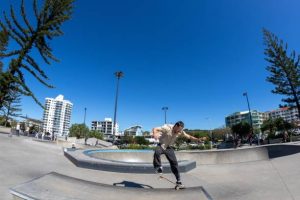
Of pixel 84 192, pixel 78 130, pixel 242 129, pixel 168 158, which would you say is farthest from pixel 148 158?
pixel 78 130

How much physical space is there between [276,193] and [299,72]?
31213mm

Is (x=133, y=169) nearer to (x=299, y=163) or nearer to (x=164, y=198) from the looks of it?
(x=164, y=198)

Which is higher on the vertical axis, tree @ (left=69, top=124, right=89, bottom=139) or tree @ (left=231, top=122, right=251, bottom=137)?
tree @ (left=69, top=124, right=89, bottom=139)

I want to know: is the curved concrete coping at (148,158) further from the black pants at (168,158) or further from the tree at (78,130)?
the tree at (78,130)

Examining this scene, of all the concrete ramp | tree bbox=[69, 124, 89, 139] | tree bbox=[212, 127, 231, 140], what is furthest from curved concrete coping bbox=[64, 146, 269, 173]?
tree bbox=[212, 127, 231, 140]

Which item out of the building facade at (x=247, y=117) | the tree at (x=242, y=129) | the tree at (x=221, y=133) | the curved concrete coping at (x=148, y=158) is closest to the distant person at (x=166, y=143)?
the curved concrete coping at (x=148, y=158)

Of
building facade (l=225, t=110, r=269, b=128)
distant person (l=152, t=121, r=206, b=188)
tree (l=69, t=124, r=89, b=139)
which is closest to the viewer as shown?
distant person (l=152, t=121, r=206, b=188)

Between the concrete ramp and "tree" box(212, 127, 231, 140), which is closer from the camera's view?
the concrete ramp

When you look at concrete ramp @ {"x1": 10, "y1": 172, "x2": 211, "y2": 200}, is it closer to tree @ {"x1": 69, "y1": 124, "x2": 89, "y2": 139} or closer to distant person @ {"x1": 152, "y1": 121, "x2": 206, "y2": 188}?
distant person @ {"x1": 152, "y1": 121, "x2": 206, "y2": 188}

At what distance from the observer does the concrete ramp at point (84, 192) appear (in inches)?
138

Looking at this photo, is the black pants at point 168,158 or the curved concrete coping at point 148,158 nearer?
the black pants at point 168,158

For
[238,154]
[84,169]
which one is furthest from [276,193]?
[238,154]

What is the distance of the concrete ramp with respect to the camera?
352cm

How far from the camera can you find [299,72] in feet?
94.8
